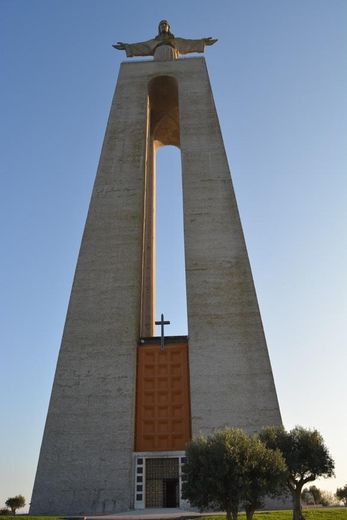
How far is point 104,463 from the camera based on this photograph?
1331 cm

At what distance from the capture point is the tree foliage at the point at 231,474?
28.4 feet

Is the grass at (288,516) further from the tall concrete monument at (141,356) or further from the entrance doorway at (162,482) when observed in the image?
the entrance doorway at (162,482)

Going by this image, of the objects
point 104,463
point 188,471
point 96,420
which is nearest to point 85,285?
point 96,420

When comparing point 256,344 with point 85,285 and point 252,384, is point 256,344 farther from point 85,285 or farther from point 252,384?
point 85,285

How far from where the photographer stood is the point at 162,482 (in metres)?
13.8

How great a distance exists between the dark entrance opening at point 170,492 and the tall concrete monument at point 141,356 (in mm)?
33

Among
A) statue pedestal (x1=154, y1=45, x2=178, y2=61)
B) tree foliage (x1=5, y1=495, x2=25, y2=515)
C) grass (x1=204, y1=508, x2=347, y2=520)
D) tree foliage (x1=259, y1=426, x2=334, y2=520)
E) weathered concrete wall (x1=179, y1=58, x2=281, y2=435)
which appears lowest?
grass (x1=204, y1=508, x2=347, y2=520)

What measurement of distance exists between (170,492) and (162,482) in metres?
0.48

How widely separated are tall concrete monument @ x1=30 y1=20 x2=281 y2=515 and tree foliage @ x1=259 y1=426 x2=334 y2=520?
2791mm

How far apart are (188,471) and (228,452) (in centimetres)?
95

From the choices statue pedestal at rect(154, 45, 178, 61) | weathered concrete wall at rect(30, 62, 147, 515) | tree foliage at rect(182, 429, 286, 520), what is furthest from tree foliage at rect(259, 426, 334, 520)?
statue pedestal at rect(154, 45, 178, 61)

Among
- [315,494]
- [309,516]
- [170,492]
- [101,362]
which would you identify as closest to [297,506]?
[309,516]

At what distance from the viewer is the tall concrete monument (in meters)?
13.4

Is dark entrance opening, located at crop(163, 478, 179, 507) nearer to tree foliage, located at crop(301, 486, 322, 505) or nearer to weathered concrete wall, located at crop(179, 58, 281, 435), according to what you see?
weathered concrete wall, located at crop(179, 58, 281, 435)
